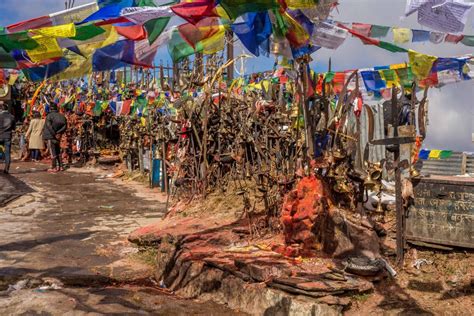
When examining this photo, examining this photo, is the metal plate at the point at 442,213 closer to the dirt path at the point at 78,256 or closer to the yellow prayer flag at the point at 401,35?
the dirt path at the point at 78,256

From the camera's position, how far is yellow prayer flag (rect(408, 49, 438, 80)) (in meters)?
9.05

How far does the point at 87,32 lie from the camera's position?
6.13 meters

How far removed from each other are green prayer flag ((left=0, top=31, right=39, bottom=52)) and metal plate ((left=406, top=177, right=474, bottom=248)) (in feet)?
16.3

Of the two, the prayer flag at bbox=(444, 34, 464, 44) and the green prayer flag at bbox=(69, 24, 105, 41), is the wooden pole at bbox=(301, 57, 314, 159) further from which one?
the prayer flag at bbox=(444, 34, 464, 44)

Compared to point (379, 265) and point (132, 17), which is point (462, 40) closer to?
point (379, 265)

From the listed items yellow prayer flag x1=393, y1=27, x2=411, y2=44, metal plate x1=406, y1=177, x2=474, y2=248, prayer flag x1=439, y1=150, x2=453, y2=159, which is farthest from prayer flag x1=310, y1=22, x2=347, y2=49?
prayer flag x1=439, y1=150, x2=453, y2=159

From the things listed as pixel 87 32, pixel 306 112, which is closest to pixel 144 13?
pixel 87 32

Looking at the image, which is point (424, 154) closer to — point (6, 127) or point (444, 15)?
point (444, 15)

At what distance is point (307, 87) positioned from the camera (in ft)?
21.5

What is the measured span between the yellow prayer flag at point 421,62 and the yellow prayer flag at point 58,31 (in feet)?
19.1

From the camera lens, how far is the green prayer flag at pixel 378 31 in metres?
Answer: 7.55

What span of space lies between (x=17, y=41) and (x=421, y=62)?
692 cm

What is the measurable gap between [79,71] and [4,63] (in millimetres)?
1495

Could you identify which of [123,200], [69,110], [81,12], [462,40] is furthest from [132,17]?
[69,110]
